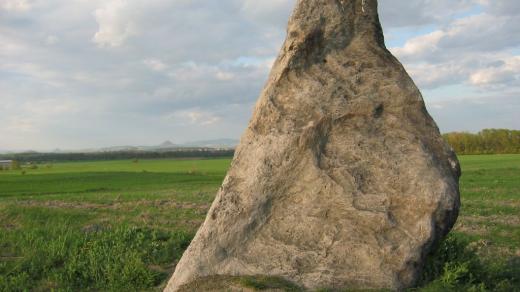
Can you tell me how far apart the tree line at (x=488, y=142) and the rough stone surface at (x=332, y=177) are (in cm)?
8138

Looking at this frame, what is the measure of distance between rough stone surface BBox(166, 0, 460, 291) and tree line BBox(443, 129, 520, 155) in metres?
81.4

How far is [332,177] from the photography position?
8117mm

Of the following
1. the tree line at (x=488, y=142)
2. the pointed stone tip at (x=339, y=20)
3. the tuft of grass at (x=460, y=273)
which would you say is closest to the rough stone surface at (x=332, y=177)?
the pointed stone tip at (x=339, y=20)

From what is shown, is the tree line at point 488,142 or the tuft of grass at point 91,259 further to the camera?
the tree line at point 488,142

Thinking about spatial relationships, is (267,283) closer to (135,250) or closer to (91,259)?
(135,250)

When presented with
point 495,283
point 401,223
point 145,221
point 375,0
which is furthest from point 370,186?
point 145,221

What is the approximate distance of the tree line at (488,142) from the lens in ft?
277

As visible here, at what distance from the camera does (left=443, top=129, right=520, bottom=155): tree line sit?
84.6m

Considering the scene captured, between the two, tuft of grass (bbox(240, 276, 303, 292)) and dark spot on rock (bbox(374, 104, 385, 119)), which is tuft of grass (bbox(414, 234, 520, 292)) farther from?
dark spot on rock (bbox(374, 104, 385, 119))

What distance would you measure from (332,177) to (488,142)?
8557cm

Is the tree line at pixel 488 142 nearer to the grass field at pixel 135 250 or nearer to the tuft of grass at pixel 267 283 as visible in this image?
the grass field at pixel 135 250

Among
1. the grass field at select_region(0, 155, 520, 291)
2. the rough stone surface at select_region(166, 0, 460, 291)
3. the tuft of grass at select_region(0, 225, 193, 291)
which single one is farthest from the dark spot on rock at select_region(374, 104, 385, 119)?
the tuft of grass at select_region(0, 225, 193, 291)

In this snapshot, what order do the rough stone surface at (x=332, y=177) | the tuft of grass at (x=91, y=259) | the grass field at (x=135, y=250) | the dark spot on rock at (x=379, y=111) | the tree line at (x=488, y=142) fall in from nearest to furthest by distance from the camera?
the rough stone surface at (x=332, y=177) → the dark spot on rock at (x=379, y=111) → the grass field at (x=135, y=250) → the tuft of grass at (x=91, y=259) → the tree line at (x=488, y=142)

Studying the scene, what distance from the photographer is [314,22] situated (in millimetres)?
8625
